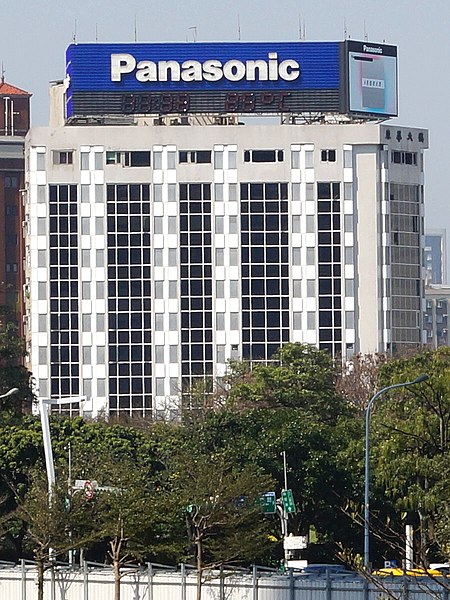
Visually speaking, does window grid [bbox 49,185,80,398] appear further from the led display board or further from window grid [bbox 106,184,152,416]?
the led display board

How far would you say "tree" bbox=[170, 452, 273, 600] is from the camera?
151 ft

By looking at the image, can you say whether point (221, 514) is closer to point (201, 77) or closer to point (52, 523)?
point (52, 523)

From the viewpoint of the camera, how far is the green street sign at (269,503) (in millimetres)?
52531

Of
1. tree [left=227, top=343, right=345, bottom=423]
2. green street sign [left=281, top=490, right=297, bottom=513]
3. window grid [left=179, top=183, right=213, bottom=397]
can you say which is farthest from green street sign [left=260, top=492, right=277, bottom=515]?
window grid [left=179, top=183, right=213, bottom=397]

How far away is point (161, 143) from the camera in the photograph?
5655 inches

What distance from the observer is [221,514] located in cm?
4650

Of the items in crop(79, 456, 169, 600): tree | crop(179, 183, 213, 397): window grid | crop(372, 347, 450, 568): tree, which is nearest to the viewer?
crop(79, 456, 169, 600): tree

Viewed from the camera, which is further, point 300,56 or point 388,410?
point 300,56

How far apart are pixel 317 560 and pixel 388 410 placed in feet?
20.0

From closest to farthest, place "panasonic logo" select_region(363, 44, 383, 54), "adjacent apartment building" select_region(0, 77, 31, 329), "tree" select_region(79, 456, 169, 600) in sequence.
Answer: "tree" select_region(79, 456, 169, 600), "panasonic logo" select_region(363, 44, 383, 54), "adjacent apartment building" select_region(0, 77, 31, 329)

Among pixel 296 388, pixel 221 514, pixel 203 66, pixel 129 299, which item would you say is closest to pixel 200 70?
pixel 203 66

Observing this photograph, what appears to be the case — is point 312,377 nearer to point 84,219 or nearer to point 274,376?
point 274,376

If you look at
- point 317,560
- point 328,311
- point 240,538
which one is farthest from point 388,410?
point 328,311

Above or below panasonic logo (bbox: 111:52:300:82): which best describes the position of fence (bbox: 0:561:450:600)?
below
